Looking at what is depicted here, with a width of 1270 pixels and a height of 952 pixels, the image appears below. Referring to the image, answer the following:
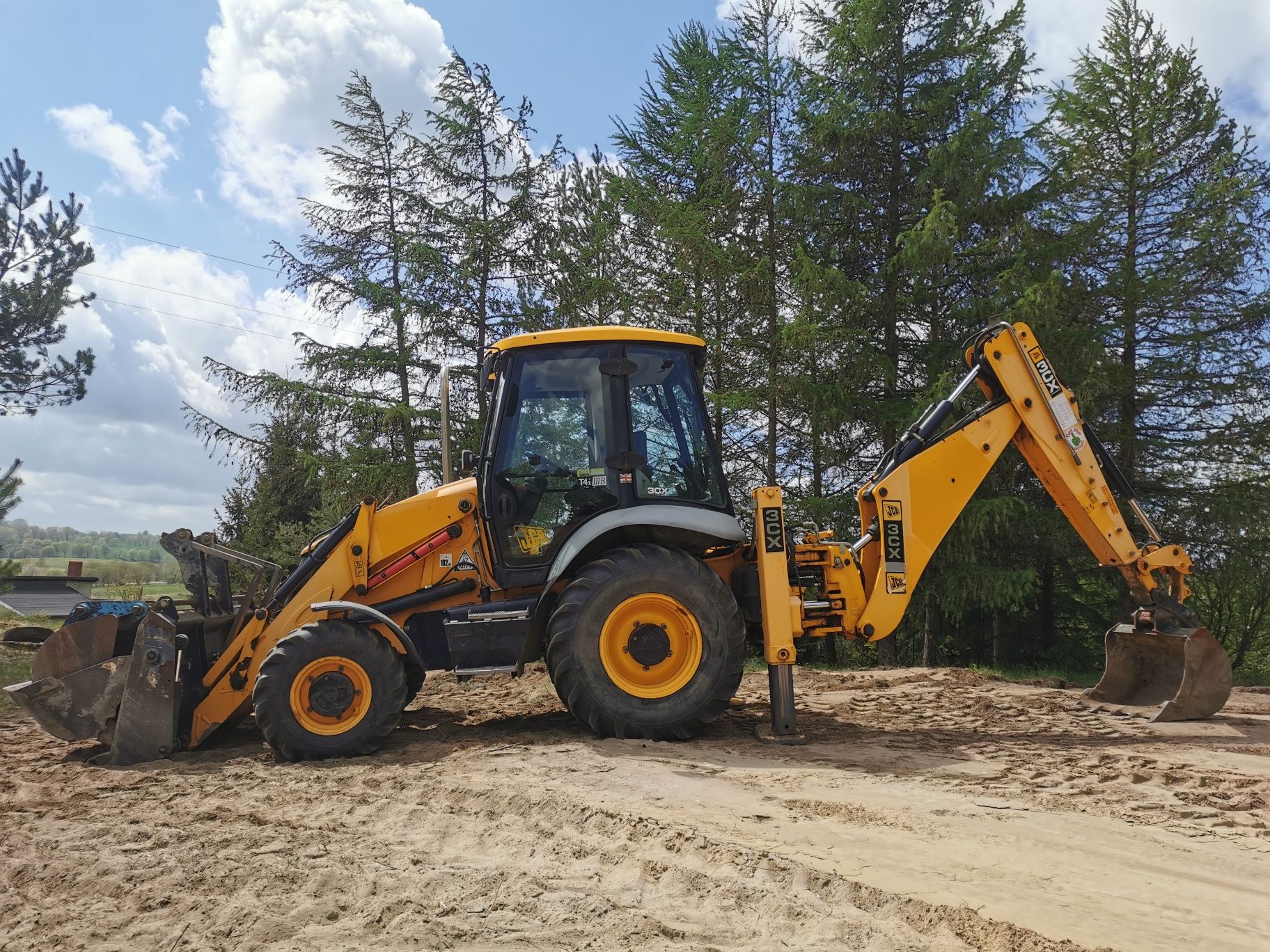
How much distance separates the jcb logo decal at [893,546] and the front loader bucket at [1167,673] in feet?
7.64

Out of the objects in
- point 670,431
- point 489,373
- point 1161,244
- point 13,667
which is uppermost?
point 1161,244

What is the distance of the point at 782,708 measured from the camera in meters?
6.55

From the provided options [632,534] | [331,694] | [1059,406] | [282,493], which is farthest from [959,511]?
[282,493]

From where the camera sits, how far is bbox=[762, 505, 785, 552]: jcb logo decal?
6566 mm

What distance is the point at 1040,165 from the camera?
1382cm

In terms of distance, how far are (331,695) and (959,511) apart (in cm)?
479

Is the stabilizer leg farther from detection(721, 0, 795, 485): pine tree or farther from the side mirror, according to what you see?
detection(721, 0, 795, 485): pine tree

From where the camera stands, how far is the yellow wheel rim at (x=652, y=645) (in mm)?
6395

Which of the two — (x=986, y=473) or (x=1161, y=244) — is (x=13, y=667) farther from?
(x=1161, y=244)

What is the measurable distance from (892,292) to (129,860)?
12478mm

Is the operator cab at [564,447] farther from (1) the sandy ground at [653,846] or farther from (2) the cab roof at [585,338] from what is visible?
(1) the sandy ground at [653,846]

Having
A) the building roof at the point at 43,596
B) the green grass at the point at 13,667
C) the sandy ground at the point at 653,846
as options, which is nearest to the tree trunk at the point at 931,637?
the sandy ground at the point at 653,846

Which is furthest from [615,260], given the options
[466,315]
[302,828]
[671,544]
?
[302,828]

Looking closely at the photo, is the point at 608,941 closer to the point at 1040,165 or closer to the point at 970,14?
the point at 1040,165
